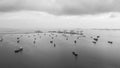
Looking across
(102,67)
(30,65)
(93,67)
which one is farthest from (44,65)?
(102,67)

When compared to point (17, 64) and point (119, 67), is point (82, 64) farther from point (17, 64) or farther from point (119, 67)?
point (17, 64)

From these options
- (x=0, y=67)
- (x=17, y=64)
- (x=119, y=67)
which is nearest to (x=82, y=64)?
(x=119, y=67)

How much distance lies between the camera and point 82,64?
46281 mm

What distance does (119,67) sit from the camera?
43156mm

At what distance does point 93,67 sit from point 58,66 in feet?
49.0

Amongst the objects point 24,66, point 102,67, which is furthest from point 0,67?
point 102,67

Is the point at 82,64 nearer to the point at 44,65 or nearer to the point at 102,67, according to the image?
the point at 102,67

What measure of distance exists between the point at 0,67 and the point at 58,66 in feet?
79.8

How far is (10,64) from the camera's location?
4575cm

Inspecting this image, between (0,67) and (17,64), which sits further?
(17,64)

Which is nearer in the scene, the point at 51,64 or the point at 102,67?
the point at 102,67

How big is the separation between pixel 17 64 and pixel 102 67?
37.4 meters

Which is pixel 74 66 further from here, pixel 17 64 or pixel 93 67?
pixel 17 64

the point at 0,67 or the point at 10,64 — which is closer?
the point at 0,67
